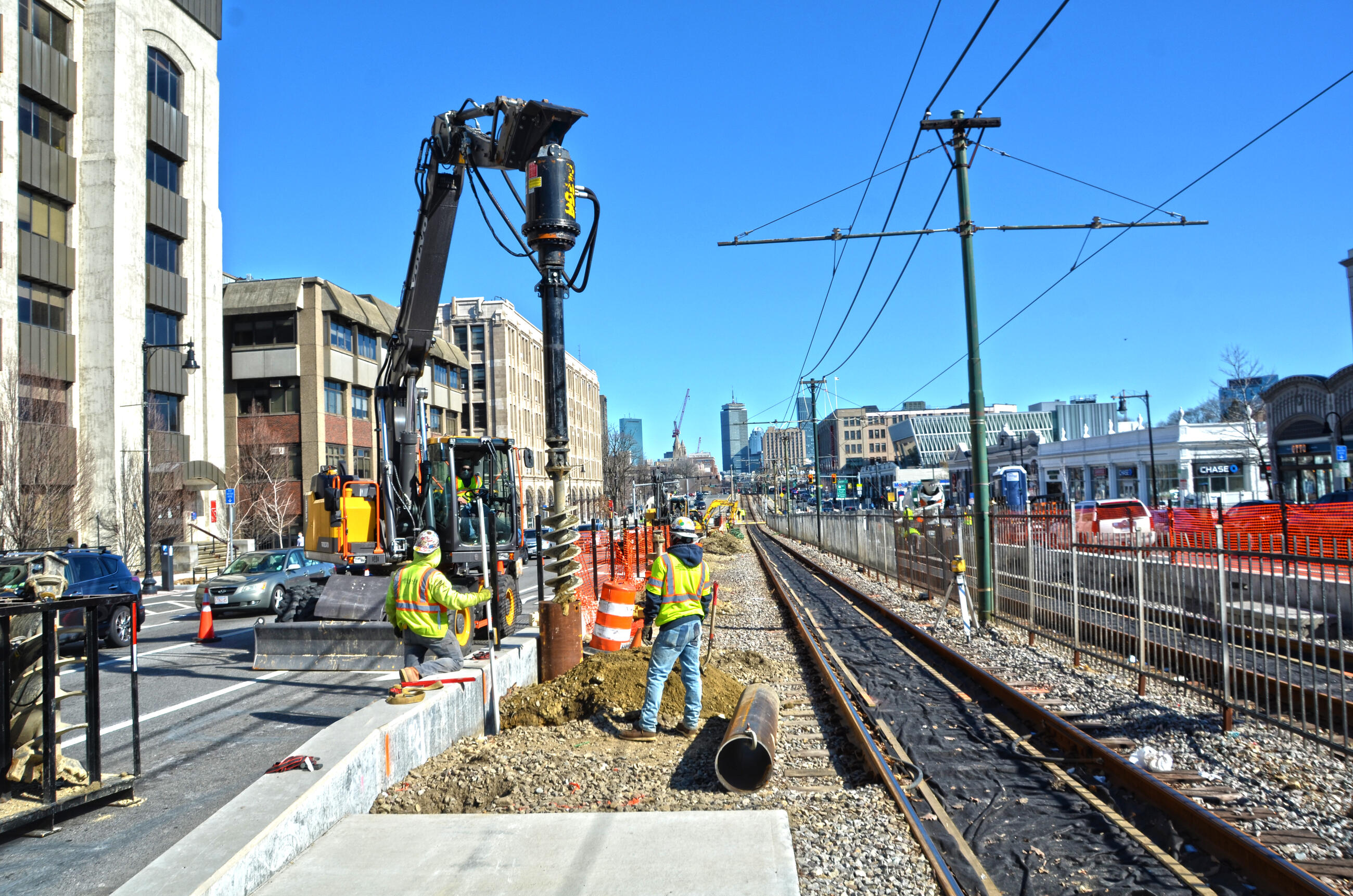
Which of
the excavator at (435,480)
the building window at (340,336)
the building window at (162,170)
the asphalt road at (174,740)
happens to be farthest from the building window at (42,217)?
the excavator at (435,480)

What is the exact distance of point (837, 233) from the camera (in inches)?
650

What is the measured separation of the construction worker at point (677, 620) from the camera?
7.70 metres

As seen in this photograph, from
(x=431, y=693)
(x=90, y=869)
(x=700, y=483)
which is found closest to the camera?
(x=90, y=869)

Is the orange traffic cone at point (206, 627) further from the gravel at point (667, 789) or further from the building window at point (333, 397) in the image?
the building window at point (333, 397)

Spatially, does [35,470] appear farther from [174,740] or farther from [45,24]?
[174,740]

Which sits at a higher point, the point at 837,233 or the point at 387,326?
the point at 387,326

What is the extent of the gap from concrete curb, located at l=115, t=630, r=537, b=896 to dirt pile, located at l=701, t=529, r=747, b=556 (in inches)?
1352

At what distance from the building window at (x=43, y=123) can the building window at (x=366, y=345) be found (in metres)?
18.1

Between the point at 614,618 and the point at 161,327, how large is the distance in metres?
35.8

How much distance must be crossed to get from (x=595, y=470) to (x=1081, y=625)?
104m

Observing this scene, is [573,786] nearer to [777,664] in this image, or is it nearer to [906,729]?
[906,729]

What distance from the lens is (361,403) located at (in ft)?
172

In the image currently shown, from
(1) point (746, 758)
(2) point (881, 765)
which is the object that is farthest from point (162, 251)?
(2) point (881, 765)

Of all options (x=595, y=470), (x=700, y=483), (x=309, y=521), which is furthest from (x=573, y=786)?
(x=700, y=483)
